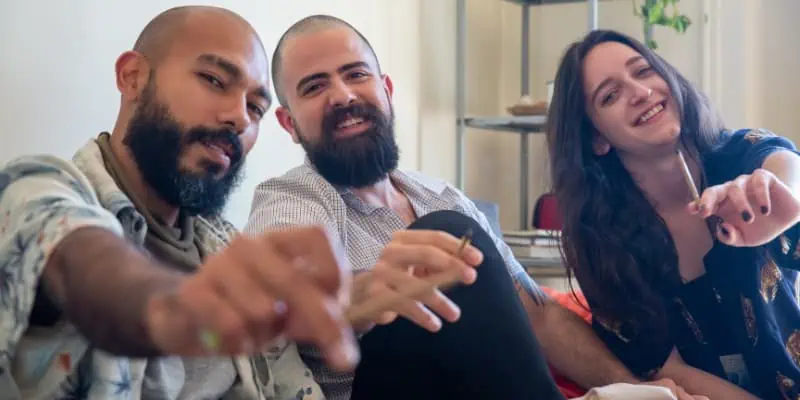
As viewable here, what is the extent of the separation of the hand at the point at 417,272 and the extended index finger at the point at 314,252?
0.18 m

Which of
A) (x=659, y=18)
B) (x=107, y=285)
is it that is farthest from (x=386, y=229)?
(x=659, y=18)

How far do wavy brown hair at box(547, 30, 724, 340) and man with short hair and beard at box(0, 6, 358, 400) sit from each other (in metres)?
0.53

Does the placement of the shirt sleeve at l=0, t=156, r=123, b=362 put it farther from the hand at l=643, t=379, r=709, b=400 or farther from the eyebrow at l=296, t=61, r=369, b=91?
the hand at l=643, t=379, r=709, b=400

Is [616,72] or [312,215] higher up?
[616,72]

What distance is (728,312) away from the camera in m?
1.44

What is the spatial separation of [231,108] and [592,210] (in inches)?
25.7

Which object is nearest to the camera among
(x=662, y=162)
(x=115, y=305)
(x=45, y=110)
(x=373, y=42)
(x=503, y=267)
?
(x=115, y=305)

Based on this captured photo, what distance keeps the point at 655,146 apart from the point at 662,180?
0.08m

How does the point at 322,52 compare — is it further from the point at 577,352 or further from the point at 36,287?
the point at 36,287

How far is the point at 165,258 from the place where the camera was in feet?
3.51

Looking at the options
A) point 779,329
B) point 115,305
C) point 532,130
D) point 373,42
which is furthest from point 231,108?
point 532,130

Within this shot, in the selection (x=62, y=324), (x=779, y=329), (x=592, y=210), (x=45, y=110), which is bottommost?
(x=779, y=329)

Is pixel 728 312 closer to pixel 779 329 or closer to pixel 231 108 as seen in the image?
pixel 779 329

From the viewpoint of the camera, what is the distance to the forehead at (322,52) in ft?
4.83
